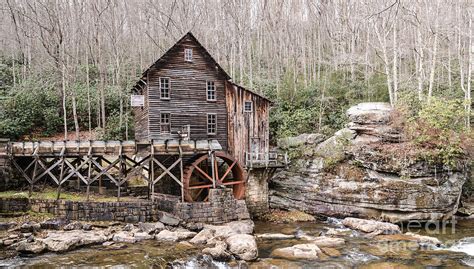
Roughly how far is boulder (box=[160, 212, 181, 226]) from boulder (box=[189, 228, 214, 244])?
5.65 feet

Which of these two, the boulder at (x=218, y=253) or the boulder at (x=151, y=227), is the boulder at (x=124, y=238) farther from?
the boulder at (x=218, y=253)

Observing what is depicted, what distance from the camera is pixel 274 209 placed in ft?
65.5

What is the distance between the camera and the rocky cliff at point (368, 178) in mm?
17562

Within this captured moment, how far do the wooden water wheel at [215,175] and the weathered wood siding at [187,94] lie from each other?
148 centimetres

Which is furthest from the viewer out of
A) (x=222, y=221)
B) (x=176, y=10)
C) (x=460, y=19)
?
(x=176, y=10)

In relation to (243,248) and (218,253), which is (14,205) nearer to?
(218,253)

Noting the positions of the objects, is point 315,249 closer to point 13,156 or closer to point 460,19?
point 13,156

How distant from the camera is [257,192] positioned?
65.0 ft

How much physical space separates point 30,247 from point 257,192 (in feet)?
38.2

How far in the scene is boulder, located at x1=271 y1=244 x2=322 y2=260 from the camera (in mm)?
12156

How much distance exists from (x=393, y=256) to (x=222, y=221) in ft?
24.2

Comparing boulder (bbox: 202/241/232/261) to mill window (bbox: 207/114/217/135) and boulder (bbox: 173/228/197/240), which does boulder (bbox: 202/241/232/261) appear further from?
mill window (bbox: 207/114/217/135)

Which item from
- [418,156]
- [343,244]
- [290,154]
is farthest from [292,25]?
[343,244]

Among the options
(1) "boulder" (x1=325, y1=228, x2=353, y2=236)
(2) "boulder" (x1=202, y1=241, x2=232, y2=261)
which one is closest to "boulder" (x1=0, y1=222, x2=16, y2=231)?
(2) "boulder" (x1=202, y1=241, x2=232, y2=261)
